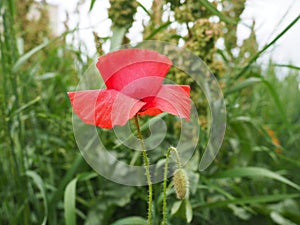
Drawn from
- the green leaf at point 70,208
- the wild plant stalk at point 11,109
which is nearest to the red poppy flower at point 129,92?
the green leaf at point 70,208

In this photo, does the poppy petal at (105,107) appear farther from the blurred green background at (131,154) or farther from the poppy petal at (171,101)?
the blurred green background at (131,154)

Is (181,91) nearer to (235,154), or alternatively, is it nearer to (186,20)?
(186,20)

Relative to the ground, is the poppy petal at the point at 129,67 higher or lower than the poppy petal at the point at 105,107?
higher

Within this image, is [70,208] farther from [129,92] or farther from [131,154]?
[129,92]

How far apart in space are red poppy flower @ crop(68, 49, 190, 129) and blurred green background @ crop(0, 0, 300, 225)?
229 millimetres

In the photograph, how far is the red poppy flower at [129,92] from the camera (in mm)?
451

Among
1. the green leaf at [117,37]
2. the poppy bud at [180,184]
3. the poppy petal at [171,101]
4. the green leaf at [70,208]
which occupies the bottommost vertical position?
the green leaf at [70,208]

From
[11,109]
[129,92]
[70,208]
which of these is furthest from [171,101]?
[11,109]

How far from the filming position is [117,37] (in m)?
0.89

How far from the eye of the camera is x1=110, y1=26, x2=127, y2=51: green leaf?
0.87m

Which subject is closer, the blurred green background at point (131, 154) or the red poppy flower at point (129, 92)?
the red poppy flower at point (129, 92)

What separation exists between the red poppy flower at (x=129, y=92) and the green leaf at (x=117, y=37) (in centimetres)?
38

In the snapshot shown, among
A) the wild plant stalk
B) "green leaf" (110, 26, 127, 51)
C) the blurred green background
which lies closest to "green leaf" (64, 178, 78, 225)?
the blurred green background

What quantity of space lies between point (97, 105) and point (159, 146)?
0.57 metres
